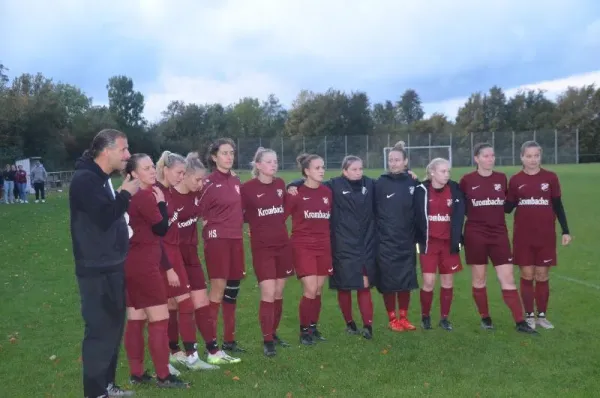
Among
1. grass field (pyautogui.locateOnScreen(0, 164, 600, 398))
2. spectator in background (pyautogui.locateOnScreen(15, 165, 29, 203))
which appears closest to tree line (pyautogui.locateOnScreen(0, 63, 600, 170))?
spectator in background (pyautogui.locateOnScreen(15, 165, 29, 203))

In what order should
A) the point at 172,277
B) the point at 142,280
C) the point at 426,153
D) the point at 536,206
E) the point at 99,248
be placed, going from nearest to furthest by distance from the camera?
the point at 99,248 → the point at 142,280 → the point at 172,277 → the point at 536,206 → the point at 426,153

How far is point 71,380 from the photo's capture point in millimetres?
5848

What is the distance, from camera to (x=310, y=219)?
712cm

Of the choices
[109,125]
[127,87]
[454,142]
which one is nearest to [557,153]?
[454,142]

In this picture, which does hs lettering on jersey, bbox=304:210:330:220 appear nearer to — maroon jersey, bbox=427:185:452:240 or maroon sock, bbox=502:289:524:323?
maroon jersey, bbox=427:185:452:240

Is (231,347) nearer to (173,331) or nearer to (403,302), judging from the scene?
(173,331)

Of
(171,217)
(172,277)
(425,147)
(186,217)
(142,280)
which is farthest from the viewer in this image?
(425,147)

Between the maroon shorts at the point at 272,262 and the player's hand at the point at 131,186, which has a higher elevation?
the player's hand at the point at 131,186

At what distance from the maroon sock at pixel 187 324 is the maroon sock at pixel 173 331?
0.63ft

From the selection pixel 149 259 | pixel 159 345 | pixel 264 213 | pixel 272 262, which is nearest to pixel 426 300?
pixel 272 262

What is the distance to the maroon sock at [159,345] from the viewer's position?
17.8ft

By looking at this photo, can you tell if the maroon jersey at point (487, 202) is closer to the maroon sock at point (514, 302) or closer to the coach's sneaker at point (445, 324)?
the maroon sock at point (514, 302)

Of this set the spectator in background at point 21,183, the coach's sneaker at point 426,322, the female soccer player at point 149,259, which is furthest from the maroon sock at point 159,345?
the spectator in background at point 21,183

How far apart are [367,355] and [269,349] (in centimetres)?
102
